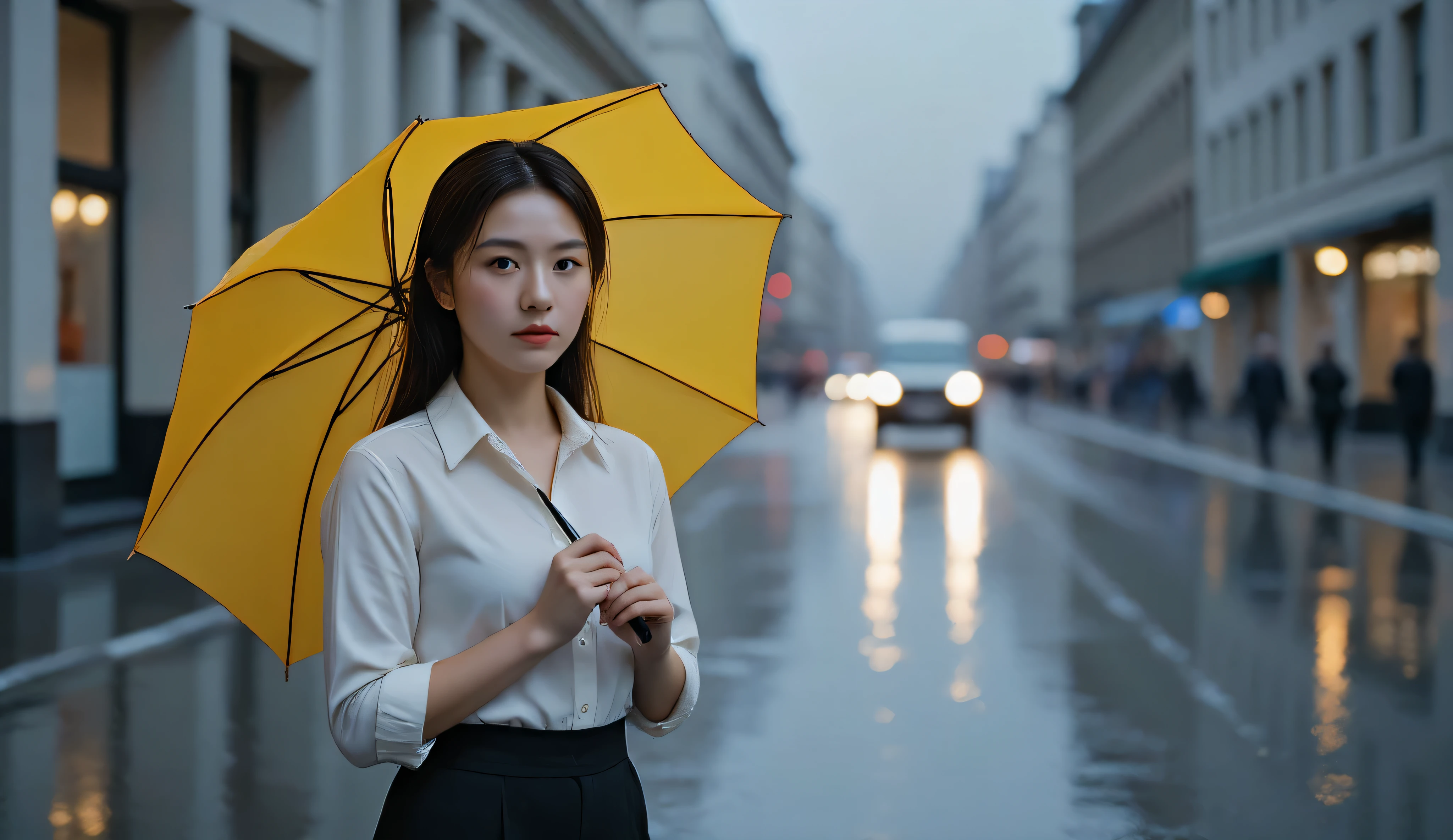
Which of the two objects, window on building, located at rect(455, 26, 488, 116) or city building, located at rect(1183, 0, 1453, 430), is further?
window on building, located at rect(455, 26, 488, 116)

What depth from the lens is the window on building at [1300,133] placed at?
34156mm

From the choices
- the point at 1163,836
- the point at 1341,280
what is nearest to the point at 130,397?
the point at 1163,836

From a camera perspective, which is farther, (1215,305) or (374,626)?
(1215,305)

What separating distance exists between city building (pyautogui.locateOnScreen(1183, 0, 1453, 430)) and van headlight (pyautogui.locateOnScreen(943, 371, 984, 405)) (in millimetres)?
7474

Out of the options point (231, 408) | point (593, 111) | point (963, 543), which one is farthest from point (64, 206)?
point (593, 111)

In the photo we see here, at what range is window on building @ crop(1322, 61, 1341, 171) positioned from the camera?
105ft

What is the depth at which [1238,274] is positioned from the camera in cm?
3753

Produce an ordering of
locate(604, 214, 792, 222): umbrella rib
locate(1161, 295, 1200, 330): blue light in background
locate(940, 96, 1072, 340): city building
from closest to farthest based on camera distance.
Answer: locate(604, 214, 792, 222): umbrella rib
locate(1161, 295, 1200, 330): blue light in background
locate(940, 96, 1072, 340): city building

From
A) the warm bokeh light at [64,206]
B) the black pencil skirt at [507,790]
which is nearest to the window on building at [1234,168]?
the warm bokeh light at [64,206]

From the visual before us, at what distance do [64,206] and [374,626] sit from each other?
1302 cm

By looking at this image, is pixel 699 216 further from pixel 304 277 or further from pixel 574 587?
pixel 574 587

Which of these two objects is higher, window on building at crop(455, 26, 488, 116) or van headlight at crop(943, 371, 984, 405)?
window on building at crop(455, 26, 488, 116)

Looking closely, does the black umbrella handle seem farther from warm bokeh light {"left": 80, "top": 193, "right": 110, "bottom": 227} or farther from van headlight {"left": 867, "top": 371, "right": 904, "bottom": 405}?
van headlight {"left": 867, "top": 371, "right": 904, "bottom": 405}

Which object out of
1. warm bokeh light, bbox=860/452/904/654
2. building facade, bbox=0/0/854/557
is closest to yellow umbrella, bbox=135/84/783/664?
warm bokeh light, bbox=860/452/904/654
